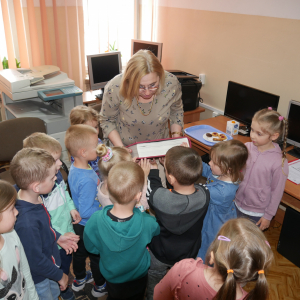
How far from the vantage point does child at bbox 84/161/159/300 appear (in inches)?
48.1

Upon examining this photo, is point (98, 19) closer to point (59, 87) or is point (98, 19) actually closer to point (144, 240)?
point (59, 87)

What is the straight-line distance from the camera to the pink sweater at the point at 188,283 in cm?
103

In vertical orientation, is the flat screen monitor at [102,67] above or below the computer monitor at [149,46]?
below

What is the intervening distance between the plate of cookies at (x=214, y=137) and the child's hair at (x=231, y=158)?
0.94m

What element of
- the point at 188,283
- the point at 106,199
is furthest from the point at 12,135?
the point at 188,283

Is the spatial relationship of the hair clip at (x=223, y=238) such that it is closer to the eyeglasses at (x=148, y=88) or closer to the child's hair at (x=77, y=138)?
the child's hair at (x=77, y=138)

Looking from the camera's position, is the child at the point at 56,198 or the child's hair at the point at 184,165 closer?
the child's hair at the point at 184,165

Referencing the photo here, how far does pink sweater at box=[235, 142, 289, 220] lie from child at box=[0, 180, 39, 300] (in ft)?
4.55

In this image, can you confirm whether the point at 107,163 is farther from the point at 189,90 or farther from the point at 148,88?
the point at 189,90

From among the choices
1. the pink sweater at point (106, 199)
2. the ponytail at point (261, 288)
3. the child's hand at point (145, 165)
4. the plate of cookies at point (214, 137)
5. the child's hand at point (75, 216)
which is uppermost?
the child's hand at point (145, 165)

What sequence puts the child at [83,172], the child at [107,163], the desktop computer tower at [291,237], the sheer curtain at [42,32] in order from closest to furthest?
1. the child at [107,163]
2. the child at [83,172]
3. the desktop computer tower at [291,237]
4. the sheer curtain at [42,32]

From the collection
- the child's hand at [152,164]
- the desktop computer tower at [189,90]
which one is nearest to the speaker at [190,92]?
the desktop computer tower at [189,90]

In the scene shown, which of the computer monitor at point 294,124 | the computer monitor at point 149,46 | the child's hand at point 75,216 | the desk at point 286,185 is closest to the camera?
the child's hand at point 75,216

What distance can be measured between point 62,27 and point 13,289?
10.2ft
